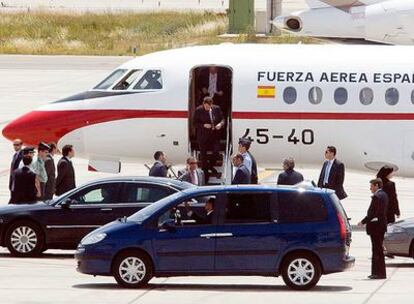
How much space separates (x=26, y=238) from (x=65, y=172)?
2.95 metres

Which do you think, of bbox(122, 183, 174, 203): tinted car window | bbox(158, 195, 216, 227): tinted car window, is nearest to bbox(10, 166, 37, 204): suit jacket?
bbox(122, 183, 174, 203): tinted car window

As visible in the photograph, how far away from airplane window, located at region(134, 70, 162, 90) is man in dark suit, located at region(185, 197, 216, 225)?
8764mm

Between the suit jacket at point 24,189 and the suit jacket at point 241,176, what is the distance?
12.4 ft

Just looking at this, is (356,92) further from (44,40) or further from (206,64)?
(44,40)

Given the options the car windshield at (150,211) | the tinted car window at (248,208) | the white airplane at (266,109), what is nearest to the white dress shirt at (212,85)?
the white airplane at (266,109)

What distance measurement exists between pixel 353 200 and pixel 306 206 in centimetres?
1143

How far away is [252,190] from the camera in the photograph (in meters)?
22.0

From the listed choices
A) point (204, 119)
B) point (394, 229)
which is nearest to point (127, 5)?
point (204, 119)

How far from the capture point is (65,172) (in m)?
27.7

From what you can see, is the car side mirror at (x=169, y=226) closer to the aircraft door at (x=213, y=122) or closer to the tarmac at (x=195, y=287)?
the tarmac at (x=195, y=287)

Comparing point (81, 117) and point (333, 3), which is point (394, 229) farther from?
point (333, 3)

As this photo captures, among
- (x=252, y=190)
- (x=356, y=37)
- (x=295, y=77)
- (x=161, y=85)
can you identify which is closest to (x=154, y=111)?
(x=161, y=85)

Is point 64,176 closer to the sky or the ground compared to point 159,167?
closer to the ground

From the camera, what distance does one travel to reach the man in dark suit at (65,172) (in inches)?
1089
